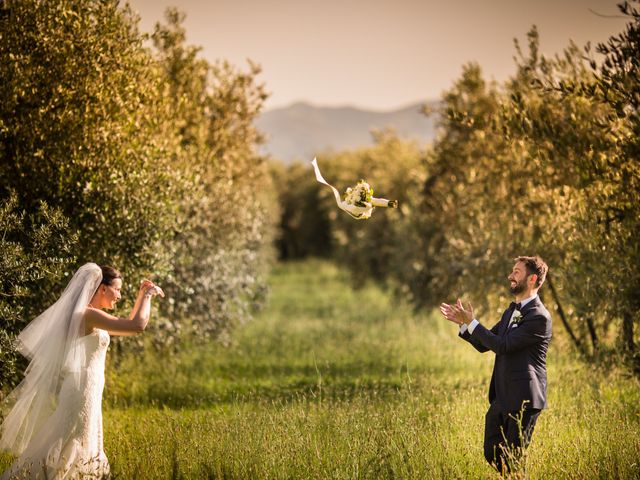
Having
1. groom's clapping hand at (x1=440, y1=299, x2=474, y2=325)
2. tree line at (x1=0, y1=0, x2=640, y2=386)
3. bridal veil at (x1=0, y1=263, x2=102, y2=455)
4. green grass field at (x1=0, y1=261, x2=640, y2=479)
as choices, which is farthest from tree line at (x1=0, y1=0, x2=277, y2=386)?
groom's clapping hand at (x1=440, y1=299, x2=474, y2=325)

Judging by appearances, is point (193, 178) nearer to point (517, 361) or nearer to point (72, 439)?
point (72, 439)

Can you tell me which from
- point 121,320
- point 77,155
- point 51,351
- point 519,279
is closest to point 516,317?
point 519,279

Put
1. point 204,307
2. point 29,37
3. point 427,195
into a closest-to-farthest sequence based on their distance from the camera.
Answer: point 29,37
point 204,307
point 427,195

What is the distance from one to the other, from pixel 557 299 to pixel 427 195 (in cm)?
890

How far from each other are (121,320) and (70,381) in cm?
80

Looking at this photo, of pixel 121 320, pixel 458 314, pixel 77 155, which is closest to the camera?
pixel 458 314

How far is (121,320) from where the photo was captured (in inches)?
298

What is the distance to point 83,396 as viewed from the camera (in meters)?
7.44

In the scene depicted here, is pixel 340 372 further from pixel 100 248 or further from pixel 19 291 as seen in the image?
pixel 19 291

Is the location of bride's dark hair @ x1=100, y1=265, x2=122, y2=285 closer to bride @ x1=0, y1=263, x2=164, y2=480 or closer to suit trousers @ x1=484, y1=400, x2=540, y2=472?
bride @ x1=0, y1=263, x2=164, y2=480

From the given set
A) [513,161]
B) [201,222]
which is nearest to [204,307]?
[201,222]

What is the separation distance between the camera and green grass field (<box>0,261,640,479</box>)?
7.69 meters

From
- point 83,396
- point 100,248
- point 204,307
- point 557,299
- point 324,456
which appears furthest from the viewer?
point 204,307

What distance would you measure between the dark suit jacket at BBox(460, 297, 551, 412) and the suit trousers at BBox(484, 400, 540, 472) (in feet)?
0.44
